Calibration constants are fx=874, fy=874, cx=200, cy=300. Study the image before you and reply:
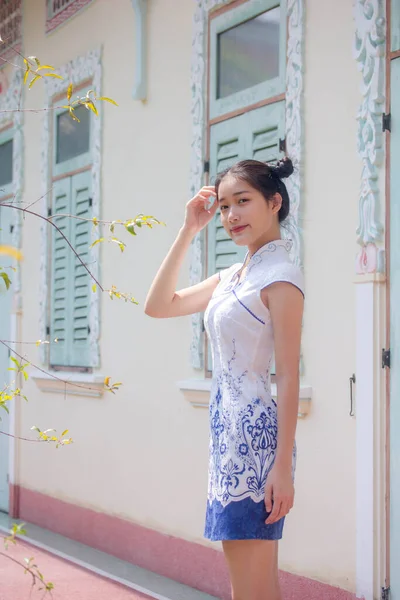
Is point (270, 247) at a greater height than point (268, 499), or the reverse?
point (270, 247)

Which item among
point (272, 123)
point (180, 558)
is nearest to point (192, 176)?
point (272, 123)

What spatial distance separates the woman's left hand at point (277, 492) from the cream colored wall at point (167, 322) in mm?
1526

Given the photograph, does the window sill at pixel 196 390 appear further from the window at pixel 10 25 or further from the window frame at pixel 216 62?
the window at pixel 10 25

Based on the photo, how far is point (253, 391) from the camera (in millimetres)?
2393

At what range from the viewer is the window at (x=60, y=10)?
243 inches

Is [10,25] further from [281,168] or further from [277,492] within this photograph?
[277,492]

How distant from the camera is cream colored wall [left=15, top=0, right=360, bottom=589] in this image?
12.7ft

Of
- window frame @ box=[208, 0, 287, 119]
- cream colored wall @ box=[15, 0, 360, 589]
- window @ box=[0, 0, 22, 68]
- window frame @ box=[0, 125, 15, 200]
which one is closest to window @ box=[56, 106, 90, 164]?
cream colored wall @ box=[15, 0, 360, 589]

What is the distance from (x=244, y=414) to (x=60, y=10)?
15.8 ft

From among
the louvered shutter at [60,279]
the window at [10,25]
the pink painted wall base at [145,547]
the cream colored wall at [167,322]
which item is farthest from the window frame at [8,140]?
the pink painted wall base at [145,547]

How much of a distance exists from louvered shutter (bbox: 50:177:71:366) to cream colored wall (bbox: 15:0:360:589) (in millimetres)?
276

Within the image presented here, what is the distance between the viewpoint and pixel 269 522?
7.57 ft

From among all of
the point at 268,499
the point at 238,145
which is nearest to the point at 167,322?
the point at 238,145

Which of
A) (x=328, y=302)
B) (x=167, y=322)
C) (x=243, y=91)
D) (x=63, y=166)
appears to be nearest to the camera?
(x=328, y=302)
